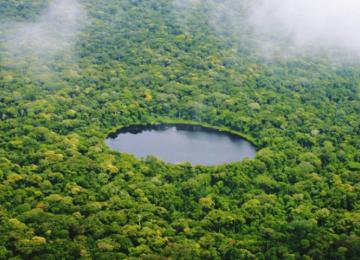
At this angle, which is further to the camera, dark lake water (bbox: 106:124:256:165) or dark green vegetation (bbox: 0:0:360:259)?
dark lake water (bbox: 106:124:256:165)

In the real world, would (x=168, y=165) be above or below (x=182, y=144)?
below

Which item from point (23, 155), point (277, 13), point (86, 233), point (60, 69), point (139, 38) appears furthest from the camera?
point (277, 13)

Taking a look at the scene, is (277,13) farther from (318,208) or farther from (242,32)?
(318,208)

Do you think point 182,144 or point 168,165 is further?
point 182,144

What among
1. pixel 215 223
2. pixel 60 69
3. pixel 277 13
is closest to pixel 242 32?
pixel 277 13
